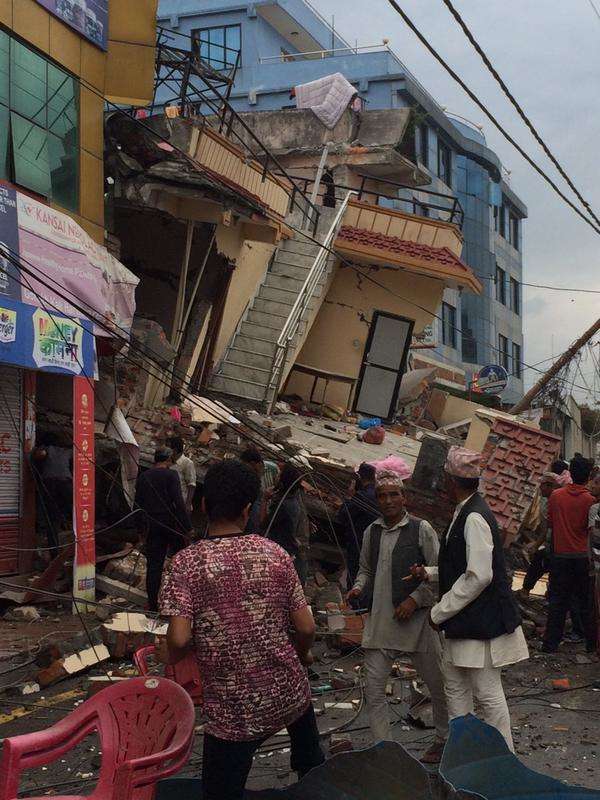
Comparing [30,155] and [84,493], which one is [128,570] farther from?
[30,155]

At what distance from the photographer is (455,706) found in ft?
18.8

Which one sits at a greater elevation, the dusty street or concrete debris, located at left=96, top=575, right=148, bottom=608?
the dusty street

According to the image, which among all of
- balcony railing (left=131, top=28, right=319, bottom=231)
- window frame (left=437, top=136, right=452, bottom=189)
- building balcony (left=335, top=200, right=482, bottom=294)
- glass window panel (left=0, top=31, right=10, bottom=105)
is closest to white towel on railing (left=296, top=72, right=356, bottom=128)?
balcony railing (left=131, top=28, right=319, bottom=231)

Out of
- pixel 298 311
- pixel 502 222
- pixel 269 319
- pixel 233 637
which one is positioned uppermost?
pixel 502 222

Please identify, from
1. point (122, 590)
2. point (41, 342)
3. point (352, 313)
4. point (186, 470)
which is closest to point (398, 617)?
point (122, 590)

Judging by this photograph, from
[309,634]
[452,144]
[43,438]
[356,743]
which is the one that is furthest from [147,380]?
[452,144]

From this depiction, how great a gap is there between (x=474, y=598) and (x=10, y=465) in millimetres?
7889

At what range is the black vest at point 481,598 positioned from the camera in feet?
18.4

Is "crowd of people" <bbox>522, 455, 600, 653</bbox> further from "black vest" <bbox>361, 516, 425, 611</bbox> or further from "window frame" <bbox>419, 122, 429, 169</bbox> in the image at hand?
"window frame" <bbox>419, 122, 429, 169</bbox>

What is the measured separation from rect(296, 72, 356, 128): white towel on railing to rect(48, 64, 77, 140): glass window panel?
13816mm

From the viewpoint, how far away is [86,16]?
14047 mm

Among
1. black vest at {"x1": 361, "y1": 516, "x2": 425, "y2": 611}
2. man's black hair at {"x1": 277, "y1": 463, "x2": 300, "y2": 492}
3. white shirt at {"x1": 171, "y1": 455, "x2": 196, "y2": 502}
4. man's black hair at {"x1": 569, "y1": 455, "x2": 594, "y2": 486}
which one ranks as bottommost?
white shirt at {"x1": 171, "y1": 455, "x2": 196, "y2": 502}

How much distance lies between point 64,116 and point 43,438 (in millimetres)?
4307

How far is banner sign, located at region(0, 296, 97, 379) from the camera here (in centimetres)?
1101
